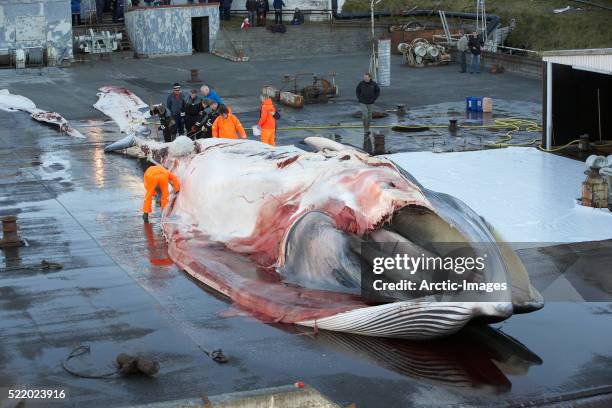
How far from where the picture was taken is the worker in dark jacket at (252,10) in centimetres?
4184

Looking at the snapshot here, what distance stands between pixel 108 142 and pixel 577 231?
38.5 ft

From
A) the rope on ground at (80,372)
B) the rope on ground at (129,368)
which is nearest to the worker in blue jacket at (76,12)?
the rope on ground at (80,372)

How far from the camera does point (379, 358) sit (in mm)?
12172

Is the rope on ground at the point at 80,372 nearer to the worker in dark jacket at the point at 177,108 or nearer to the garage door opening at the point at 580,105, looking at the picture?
the worker in dark jacket at the point at 177,108

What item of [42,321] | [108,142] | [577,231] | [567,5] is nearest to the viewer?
[42,321]

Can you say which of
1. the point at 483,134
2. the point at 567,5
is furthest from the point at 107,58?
the point at 567,5

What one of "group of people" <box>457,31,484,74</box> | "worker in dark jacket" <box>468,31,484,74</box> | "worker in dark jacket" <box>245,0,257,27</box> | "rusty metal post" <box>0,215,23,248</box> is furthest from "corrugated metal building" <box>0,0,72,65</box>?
"rusty metal post" <box>0,215,23,248</box>

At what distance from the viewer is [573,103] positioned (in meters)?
24.2

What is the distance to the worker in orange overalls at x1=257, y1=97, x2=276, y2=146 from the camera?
22.0m

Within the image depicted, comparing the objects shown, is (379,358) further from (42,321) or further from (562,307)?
(42,321)

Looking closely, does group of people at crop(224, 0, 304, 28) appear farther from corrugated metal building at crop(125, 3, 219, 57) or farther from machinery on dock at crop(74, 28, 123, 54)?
machinery on dock at crop(74, 28, 123, 54)

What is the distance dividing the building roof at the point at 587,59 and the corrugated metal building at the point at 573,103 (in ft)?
0.12

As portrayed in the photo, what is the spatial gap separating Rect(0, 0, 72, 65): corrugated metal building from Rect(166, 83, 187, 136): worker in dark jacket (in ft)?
47.8

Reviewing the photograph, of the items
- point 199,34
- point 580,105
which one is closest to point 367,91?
point 580,105
